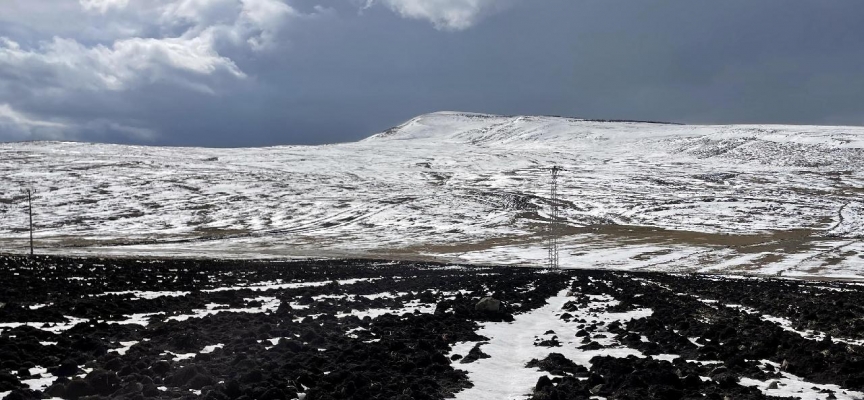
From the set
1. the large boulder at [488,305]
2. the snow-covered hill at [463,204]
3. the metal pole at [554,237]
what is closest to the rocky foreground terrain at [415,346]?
the large boulder at [488,305]

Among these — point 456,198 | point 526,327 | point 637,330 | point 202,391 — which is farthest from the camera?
point 456,198

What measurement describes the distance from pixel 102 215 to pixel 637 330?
109m

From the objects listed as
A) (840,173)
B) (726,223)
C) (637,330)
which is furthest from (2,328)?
(840,173)

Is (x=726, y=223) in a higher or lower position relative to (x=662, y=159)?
lower

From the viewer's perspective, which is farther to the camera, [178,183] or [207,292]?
[178,183]

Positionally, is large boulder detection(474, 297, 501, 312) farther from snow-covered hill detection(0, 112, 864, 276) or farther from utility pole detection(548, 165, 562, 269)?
snow-covered hill detection(0, 112, 864, 276)

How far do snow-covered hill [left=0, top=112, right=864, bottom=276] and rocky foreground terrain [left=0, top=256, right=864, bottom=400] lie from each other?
37.8 metres

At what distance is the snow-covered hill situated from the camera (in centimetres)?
7606

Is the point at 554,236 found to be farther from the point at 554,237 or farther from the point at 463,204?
the point at 463,204

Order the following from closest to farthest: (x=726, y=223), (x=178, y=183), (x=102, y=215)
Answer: (x=726, y=223), (x=102, y=215), (x=178, y=183)

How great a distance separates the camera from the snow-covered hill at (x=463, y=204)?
76062 millimetres

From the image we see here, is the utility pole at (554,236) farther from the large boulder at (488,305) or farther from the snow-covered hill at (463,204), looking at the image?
the large boulder at (488,305)

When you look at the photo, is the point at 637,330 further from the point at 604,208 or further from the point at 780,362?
the point at 604,208

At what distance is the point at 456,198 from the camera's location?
404 feet
